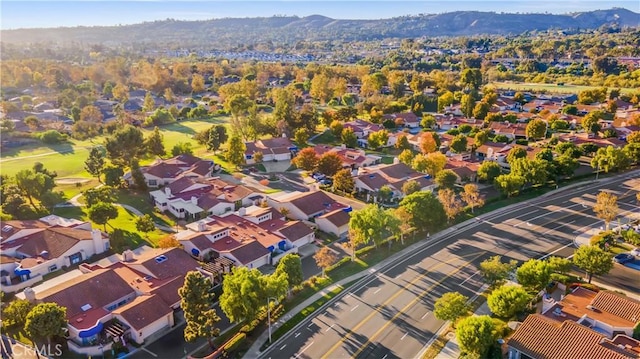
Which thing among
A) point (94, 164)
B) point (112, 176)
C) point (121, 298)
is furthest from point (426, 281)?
point (94, 164)

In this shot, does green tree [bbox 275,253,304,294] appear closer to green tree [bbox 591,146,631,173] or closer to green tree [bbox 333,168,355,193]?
green tree [bbox 333,168,355,193]

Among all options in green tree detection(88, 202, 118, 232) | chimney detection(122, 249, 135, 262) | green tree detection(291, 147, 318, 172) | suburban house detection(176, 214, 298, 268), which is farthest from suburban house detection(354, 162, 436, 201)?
green tree detection(88, 202, 118, 232)

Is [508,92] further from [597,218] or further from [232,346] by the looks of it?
[232,346]

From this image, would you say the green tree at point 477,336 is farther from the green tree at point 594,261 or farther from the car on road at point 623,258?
the car on road at point 623,258

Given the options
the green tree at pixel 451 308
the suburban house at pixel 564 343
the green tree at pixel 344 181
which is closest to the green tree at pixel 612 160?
the green tree at pixel 344 181

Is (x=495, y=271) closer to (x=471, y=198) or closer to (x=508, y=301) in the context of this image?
(x=508, y=301)
